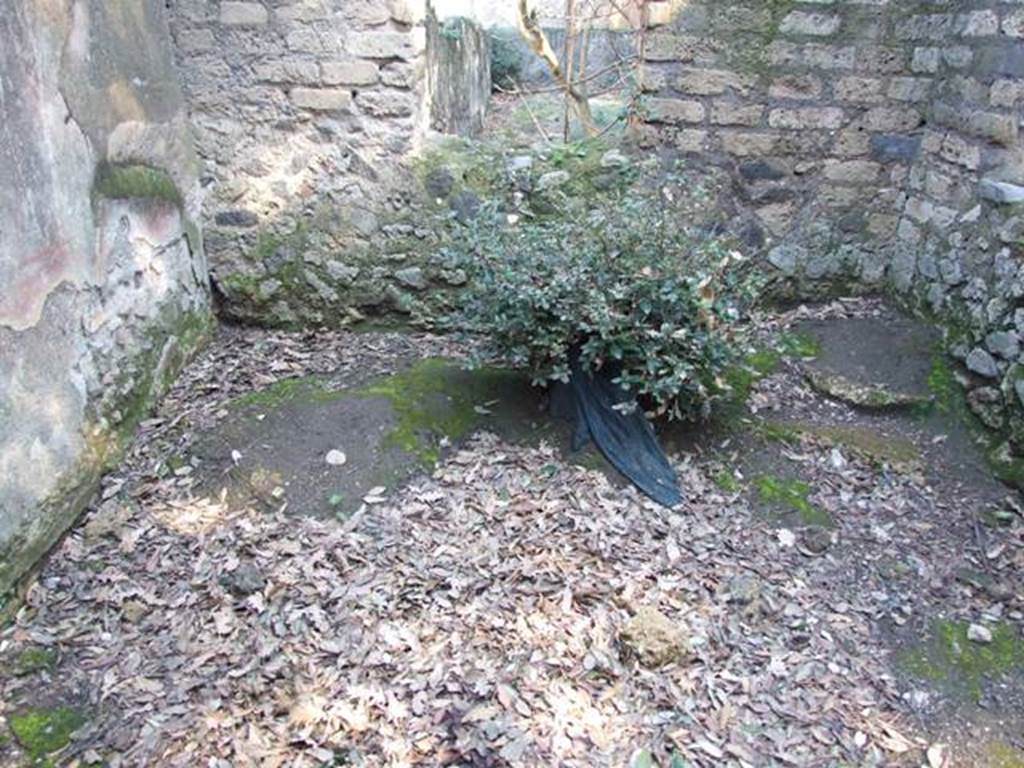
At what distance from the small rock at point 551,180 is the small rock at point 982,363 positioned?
1.95m

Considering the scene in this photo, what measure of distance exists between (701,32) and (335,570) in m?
2.83

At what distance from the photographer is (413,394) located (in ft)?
11.6

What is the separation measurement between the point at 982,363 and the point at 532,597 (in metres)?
2.11

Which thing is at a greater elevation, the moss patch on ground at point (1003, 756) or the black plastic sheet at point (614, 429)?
the black plastic sheet at point (614, 429)

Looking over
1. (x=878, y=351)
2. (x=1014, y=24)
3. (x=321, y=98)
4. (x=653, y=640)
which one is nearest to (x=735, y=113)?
(x=1014, y=24)

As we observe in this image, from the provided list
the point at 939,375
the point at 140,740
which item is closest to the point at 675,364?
the point at 939,375

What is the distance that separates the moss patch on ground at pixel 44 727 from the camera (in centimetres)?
223

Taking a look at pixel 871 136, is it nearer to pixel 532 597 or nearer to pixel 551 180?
pixel 551 180

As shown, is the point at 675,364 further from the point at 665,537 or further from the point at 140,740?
the point at 140,740

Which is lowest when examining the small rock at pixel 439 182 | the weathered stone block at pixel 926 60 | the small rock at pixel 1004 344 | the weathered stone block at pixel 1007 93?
the small rock at pixel 1004 344

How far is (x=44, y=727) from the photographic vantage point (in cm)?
229

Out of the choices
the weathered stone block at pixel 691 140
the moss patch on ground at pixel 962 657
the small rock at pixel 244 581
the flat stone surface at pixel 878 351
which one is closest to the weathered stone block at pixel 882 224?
the flat stone surface at pixel 878 351

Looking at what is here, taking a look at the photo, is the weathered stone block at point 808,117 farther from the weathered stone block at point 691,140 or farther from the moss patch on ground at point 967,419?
the moss patch on ground at point 967,419

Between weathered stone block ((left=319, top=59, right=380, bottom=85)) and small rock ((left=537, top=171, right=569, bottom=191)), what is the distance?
0.89 m
